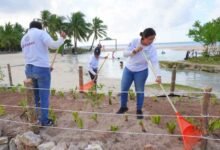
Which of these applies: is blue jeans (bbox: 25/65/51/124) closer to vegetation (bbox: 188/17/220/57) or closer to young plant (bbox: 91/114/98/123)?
young plant (bbox: 91/114/98/123)

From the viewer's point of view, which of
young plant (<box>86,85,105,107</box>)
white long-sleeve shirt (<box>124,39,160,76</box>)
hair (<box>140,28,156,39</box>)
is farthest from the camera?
young plant (<box>86,85,105,107</box>)

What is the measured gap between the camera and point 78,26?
55.0 m

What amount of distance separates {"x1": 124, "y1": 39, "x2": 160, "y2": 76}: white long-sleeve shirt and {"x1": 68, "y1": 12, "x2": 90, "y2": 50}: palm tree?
51.4 metres

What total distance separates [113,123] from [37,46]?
5.52ft

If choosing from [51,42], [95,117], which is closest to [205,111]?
[95,117]

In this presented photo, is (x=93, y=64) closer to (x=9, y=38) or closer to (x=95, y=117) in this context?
(x=95, y=117)

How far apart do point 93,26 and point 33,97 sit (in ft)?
180

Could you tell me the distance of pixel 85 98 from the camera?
255 inches

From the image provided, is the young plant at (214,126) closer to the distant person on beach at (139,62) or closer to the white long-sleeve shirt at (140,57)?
the distant person on beach at (139,62)

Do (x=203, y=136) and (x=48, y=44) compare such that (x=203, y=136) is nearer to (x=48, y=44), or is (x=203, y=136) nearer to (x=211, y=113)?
(x=211, y=113)

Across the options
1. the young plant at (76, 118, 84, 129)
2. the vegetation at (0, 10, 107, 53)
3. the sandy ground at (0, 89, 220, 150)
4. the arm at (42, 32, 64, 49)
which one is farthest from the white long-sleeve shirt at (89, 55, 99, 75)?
the vegetation at (0, 10, 107, 53)

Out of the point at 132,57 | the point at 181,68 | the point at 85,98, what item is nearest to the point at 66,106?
the point at 85,98

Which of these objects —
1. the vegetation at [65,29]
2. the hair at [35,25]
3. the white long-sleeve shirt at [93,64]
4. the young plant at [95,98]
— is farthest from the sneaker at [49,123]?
the vegetation at [65,29]

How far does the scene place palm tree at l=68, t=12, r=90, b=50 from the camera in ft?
181
